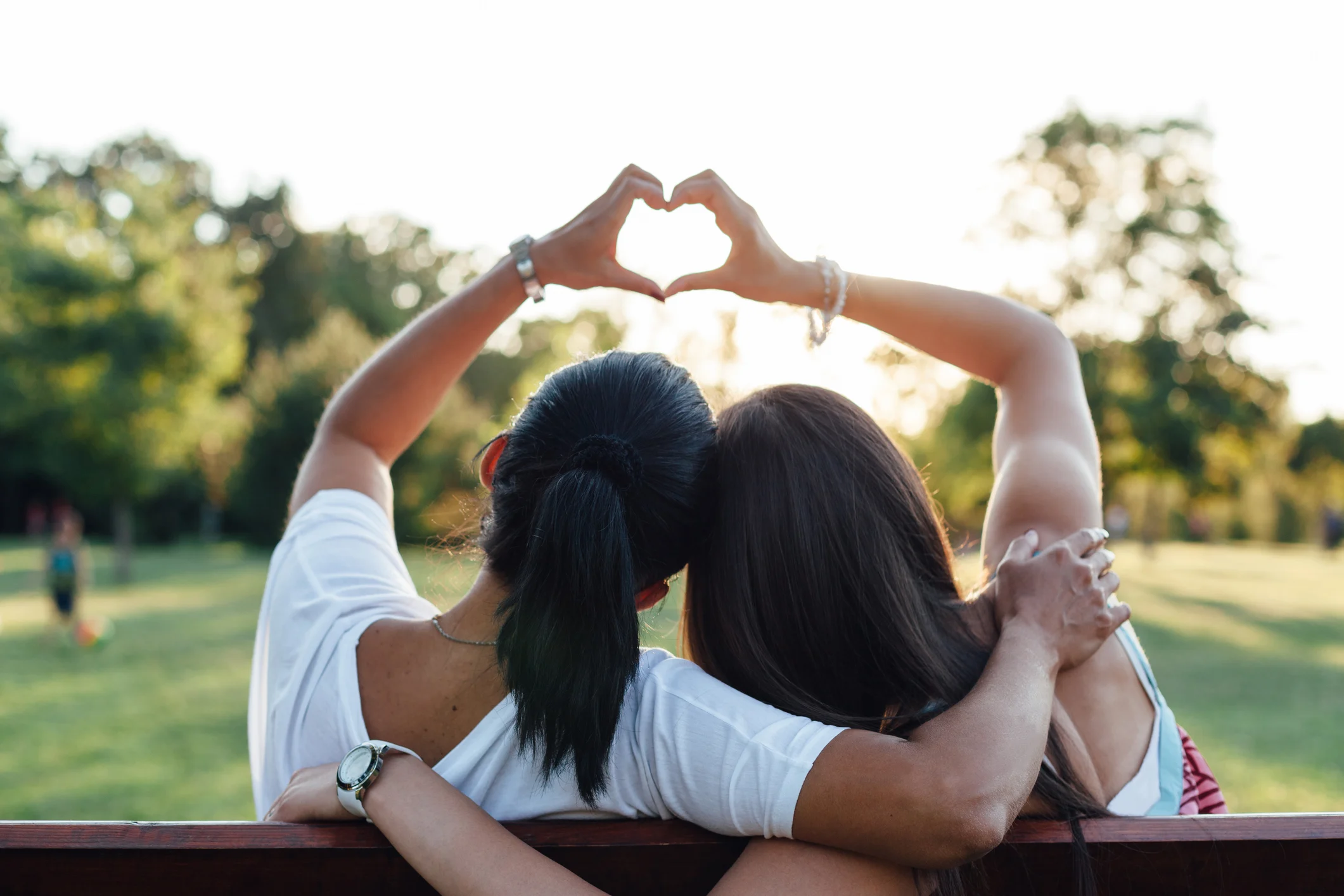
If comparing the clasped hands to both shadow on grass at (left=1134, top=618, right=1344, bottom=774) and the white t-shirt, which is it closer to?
the white t-shirt

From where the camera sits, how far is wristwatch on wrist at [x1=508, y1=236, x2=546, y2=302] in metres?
2.04

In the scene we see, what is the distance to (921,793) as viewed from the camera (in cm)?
117

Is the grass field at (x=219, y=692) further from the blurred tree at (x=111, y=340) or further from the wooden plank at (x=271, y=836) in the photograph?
the blurred tree at (x=111, y=340)

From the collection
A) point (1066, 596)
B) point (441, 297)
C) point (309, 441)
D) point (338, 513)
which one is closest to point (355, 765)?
point (338, 513)

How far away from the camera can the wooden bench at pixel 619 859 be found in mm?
1251

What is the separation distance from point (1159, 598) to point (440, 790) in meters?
20.3

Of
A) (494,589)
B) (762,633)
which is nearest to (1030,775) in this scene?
(762,633)

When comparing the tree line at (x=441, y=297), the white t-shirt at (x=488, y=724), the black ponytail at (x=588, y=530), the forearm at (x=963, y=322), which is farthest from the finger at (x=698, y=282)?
the tree line at (x=441, y=297)

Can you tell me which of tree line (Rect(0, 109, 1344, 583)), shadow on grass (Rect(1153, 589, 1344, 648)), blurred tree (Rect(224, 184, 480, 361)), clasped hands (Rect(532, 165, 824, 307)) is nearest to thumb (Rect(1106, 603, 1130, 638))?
clasped hands (Rect(532, 165, 824, 307))

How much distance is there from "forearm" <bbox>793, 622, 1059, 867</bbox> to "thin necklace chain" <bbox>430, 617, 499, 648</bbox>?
548 mm

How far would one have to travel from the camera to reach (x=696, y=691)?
1315mm

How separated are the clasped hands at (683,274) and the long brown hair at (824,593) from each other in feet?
1.75

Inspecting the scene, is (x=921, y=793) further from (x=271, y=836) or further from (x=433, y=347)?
(x=433, y=347)

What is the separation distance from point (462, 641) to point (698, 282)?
0.86m
